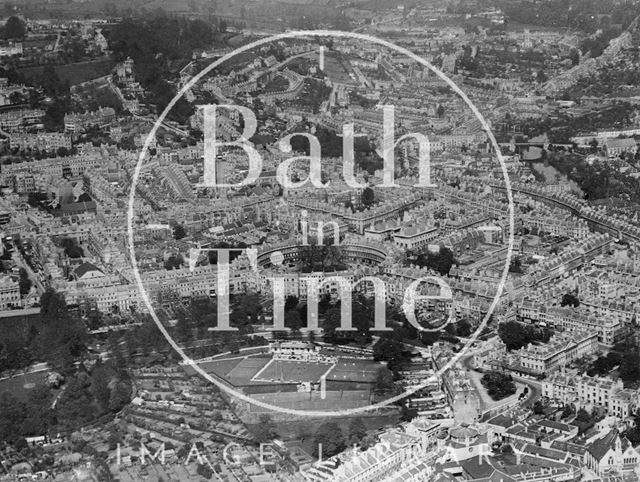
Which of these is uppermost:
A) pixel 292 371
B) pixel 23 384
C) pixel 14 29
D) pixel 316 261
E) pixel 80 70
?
pixel 14 29

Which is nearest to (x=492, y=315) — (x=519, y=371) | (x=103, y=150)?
(x=519, y=371)

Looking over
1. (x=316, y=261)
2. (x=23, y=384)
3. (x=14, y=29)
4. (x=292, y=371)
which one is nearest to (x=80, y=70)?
(x=14, y=29)

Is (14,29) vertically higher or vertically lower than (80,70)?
higher

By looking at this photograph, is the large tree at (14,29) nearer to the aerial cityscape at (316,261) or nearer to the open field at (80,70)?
the aerial cityscape at (316,261)

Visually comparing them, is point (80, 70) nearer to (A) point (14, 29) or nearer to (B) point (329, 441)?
(A) point (14, 29)

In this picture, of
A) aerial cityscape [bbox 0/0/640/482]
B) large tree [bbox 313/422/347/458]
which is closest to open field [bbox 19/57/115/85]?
aerial cityscape [bbox 0/0/640/482]

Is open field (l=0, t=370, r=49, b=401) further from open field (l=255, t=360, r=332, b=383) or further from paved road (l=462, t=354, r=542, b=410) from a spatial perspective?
paved road (l=462, t=354, r=542, b=410)

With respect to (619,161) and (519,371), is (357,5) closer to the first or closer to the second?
(619,161)

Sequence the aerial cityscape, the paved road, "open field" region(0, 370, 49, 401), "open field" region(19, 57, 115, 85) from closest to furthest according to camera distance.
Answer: the aerial cityscape < the paved road < "open field" region(0, 370, 49, 401) < "open field" region(19, 57, 115, 85)
